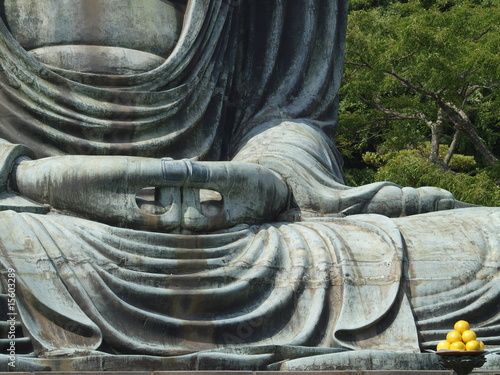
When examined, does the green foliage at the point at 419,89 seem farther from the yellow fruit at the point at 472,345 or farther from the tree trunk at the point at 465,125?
the yellow fruit at the point at 472,345

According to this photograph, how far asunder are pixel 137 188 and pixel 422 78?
1106cm

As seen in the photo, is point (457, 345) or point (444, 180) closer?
point (457, 345)

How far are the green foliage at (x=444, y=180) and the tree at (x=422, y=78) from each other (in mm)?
1024

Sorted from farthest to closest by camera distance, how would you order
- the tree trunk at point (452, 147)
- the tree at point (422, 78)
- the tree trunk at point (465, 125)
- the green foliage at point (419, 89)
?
the tree trunk at point (452, 147), the tree trunk at point (465, 125), the tree at point (422, 78), the green foliage at point (419, 89)

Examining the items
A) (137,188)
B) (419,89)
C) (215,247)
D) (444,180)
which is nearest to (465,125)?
(419,89)

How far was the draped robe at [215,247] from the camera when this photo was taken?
8.05 m

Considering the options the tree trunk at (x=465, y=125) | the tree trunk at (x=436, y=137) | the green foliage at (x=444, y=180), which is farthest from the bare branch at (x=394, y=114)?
the green foliage at (x=444, y=180)

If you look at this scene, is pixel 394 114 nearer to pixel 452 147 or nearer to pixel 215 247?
pixel 452 147

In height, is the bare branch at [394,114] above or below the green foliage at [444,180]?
above

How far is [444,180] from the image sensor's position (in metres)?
18.0

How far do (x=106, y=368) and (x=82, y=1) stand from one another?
3.29m

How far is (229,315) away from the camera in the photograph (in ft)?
27.3

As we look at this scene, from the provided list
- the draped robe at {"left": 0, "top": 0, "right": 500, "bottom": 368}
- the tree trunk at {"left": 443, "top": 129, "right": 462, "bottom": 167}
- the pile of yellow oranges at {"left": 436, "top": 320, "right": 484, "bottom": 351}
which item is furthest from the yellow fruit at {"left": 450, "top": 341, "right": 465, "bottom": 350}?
the tree trunk at {"left": 443, "top": 129, "right": 462, "bottom": 167}

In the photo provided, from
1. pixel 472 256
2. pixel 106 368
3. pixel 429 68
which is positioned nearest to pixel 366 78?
pixel 429 68
